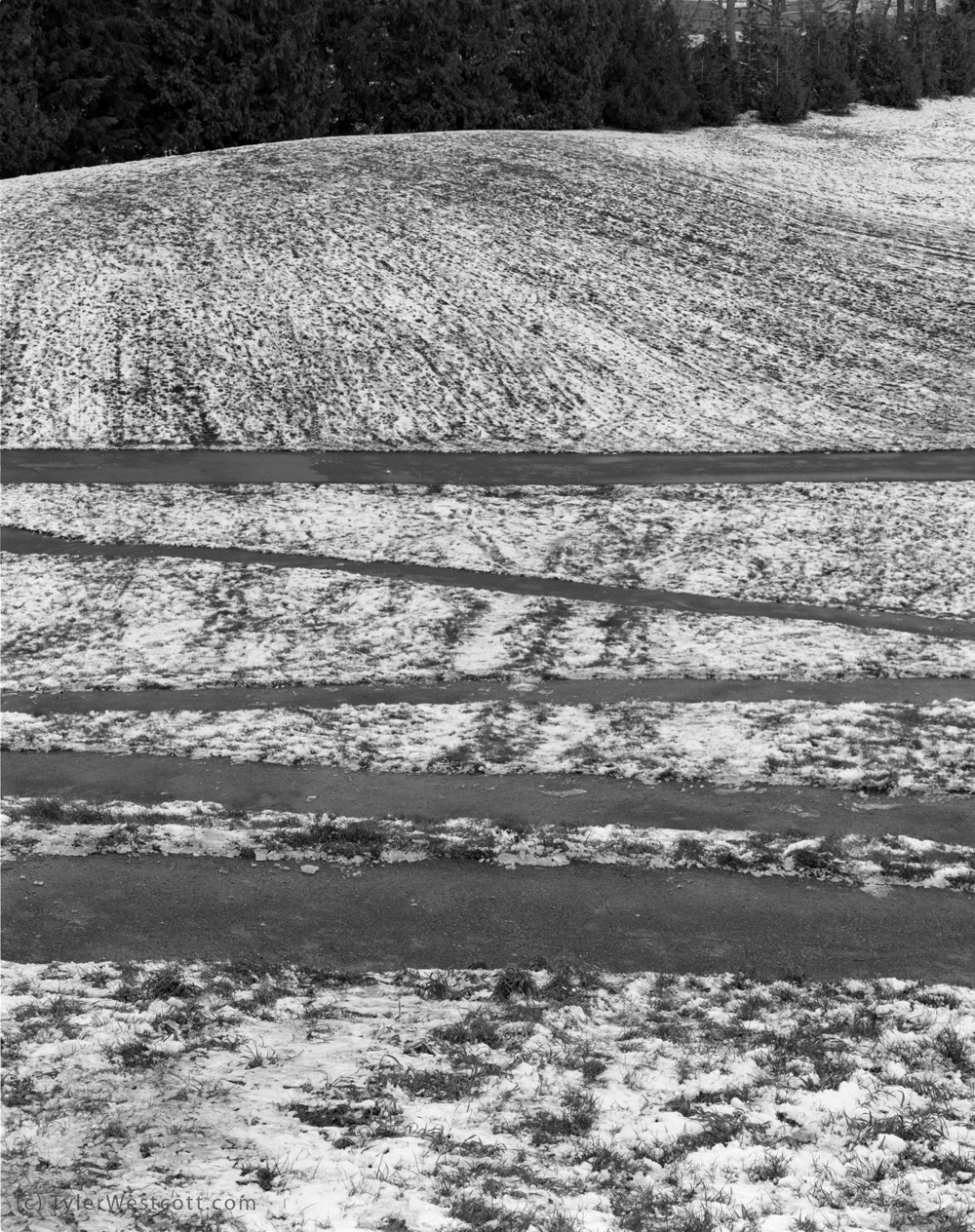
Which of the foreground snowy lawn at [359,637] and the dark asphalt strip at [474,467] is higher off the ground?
the dark asphalt strip at [474,467]

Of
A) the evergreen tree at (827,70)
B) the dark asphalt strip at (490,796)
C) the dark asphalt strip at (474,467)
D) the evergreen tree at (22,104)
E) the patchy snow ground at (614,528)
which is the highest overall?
the evergreen tree at (827,70)

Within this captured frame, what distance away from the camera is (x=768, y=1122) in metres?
7.00

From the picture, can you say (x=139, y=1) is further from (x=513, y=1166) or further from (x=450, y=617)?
(x=513, y=1166)

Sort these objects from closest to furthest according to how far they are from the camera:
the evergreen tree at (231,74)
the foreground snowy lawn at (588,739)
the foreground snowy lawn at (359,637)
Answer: the foreground snowy lawn at (588,739), the foreground snowy lawn at (359,637), the evergreen tree at (231,74)

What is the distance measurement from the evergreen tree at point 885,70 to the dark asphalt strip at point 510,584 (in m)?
56.2

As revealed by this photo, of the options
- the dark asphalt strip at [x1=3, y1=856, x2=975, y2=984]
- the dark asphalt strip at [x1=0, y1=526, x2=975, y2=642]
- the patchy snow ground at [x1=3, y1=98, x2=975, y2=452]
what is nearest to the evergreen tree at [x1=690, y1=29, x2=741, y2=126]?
the patchy snow ground at [x1=3, y1=98, x2=975, y2=452]

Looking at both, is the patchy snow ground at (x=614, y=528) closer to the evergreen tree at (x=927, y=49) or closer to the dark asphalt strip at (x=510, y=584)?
the dark asphalt strip at (x=510, y=584)

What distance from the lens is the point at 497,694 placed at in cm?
1499

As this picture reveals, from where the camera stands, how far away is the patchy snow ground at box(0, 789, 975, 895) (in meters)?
10.5

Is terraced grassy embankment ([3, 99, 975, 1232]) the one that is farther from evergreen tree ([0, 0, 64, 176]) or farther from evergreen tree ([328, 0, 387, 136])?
evergreen tree ([328, 0, 387, 136])

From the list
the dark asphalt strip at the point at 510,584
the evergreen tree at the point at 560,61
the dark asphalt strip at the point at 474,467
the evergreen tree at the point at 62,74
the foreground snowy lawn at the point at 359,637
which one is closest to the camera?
the foreground snowy lawn at the point at 359,637

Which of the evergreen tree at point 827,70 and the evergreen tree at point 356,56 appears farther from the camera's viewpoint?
the evergreen tree at point 827,70

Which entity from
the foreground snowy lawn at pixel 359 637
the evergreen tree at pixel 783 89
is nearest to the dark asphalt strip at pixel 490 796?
the foreground snowy lawn at pixel 359 637

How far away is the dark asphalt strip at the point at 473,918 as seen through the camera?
9117 mm
